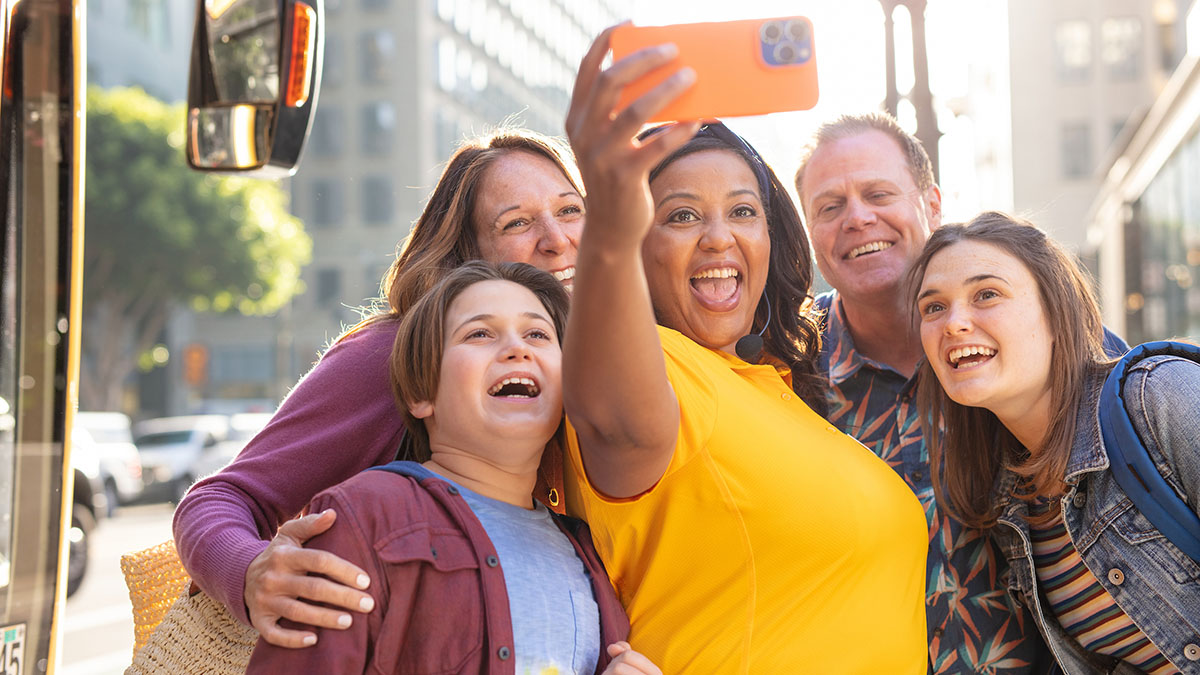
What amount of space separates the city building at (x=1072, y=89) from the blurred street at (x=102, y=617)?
29303 millimetres

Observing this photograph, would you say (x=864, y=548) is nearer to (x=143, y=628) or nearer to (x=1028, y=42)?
(x=143, y=628)

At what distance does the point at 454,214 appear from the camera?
303 cm

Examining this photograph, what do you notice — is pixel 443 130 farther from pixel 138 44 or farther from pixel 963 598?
pixel 963 598

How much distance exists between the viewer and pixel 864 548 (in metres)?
2.31

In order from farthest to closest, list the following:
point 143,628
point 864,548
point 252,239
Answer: point 252,239 → point 143,628 → point 864,548

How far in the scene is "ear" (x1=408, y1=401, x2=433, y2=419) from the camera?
2295mm

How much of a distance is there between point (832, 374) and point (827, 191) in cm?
67

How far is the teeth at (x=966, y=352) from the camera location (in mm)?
2742

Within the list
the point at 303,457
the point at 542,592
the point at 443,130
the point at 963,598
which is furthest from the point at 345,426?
the point at 443,130

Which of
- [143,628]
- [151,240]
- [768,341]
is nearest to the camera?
[143,628]

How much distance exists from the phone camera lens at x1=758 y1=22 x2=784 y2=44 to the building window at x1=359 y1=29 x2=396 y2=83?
48.4 meters

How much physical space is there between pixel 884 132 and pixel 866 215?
343 millimetres

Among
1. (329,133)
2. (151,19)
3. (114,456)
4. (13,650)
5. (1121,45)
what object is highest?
(151,19)

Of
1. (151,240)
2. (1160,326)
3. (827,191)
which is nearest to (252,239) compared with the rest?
(151,240)
